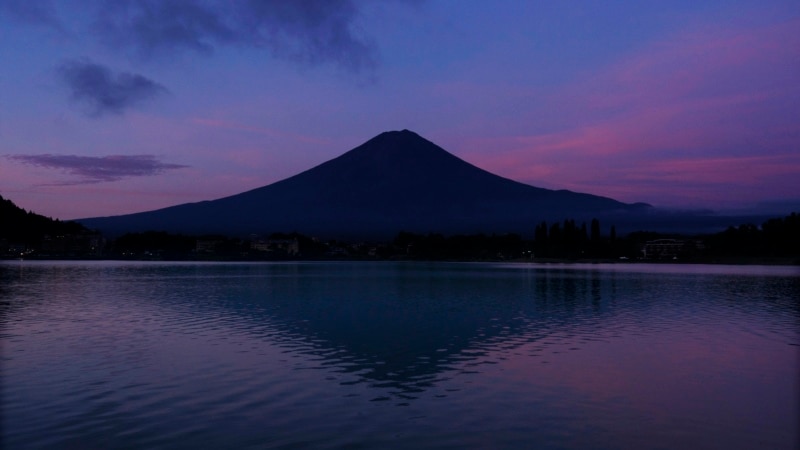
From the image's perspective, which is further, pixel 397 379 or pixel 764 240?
pixel 764 240

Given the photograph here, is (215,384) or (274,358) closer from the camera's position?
(215,384)

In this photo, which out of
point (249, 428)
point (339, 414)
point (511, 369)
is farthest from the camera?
point (511, 369)

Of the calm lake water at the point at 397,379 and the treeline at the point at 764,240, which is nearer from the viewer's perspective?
the calm lake water at the point at 397,379

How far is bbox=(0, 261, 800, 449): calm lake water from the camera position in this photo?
1239cm

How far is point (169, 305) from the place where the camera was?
39.1m

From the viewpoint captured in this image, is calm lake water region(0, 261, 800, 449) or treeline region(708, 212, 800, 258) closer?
calm lake water region(0, 261, 800, 449)

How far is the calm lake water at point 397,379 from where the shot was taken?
488 inches

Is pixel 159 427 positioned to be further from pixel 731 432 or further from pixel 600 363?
pixel 600 363

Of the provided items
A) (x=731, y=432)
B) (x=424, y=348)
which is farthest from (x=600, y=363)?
(x=731, y=432)

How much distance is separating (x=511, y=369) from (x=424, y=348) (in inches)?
185

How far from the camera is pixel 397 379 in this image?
1761 cm

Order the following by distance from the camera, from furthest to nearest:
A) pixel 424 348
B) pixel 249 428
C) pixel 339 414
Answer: pixel 424 348, pixel 339 414, pixel 249 428

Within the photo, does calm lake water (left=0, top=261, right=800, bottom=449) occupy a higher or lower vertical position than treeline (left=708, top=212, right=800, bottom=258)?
lower

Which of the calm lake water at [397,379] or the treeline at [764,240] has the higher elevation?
the treeline at [764,240]
